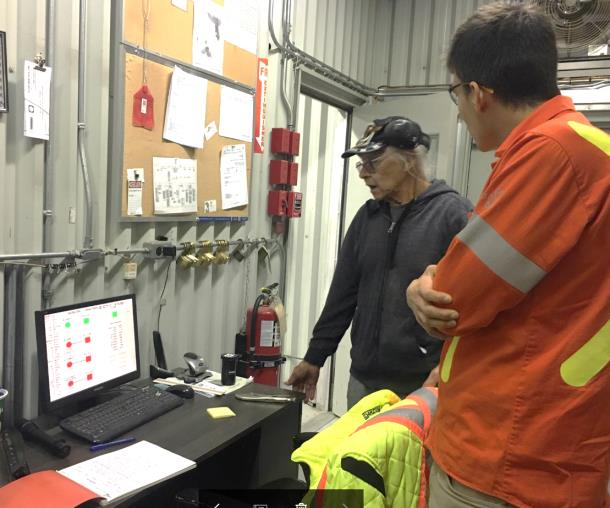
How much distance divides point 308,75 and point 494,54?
238 cm

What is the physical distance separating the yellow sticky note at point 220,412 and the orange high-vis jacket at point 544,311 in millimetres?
1136

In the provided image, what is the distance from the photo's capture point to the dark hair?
99 centimetres

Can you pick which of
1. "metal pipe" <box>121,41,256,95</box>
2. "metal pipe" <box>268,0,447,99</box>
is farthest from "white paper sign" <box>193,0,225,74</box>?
"metal pipe" <box>268,0,447,99</box>

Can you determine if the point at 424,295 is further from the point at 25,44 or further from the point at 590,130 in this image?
the point at 25,44

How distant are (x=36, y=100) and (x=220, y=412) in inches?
47.2

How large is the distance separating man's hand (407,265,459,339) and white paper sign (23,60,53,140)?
4.34ft

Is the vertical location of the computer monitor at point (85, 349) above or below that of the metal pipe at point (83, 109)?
below

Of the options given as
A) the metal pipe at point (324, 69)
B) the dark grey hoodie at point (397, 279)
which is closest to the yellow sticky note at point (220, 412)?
the dark grey hoodie at point (397, 279)

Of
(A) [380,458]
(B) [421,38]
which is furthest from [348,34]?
(A) [380,458]

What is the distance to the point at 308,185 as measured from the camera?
3988 mm

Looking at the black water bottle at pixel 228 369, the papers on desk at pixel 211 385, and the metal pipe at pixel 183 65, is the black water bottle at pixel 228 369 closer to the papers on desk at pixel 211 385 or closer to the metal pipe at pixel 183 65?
the papers on desk at pixel 211 385

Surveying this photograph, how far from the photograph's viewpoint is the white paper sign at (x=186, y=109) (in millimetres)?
2248

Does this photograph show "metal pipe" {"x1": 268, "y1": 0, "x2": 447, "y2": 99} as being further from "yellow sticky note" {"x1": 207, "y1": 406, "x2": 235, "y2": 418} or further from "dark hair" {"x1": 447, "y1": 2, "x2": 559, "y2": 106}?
"dark hair" {"x1": 447, "y1": 2, "x2": 559, "y2": 106}

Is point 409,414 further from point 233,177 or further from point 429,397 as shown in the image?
point 233,177
